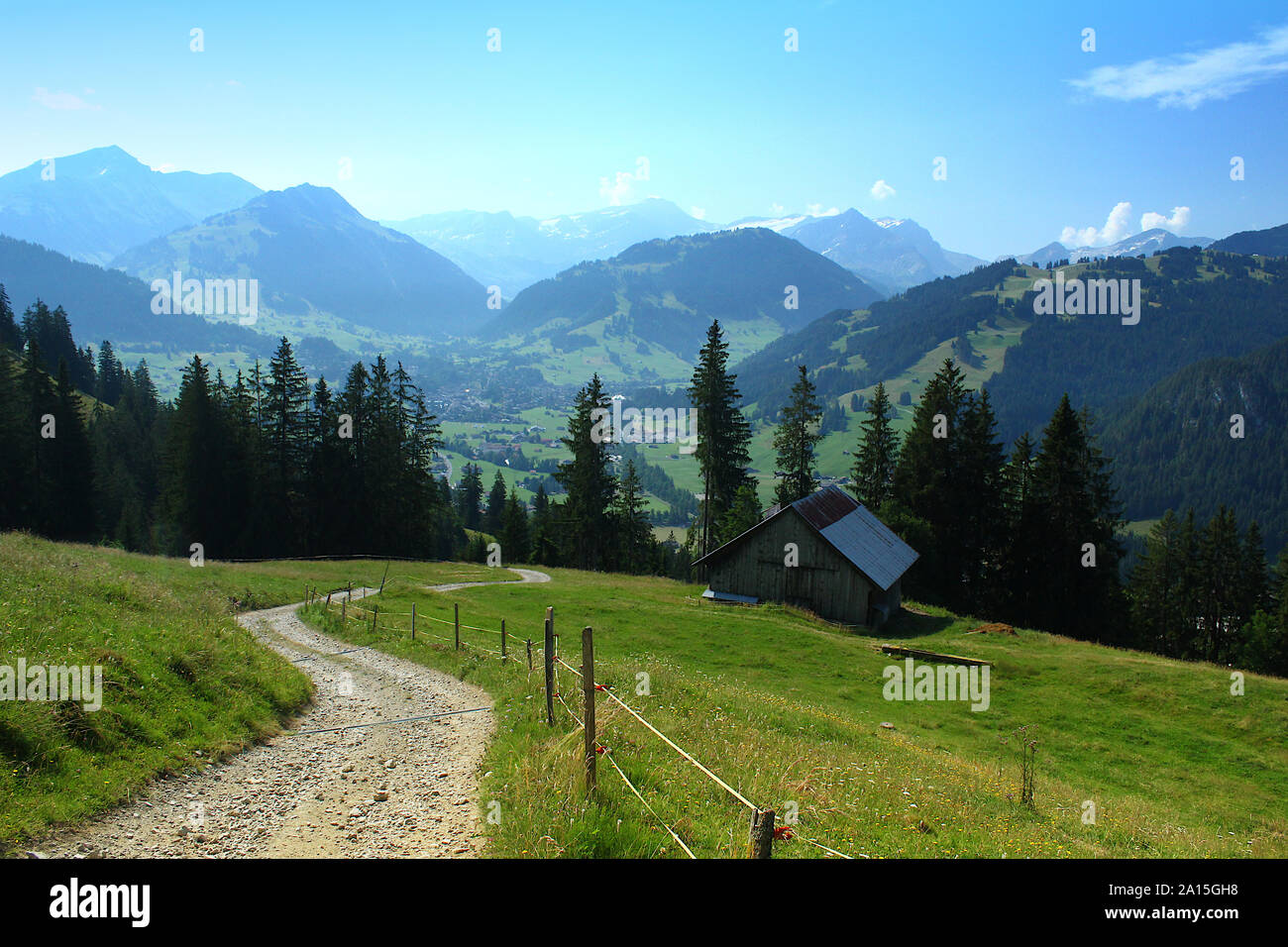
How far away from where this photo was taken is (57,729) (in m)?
9.33

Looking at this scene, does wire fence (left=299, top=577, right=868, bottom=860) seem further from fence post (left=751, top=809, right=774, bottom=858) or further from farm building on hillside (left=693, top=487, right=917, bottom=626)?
farm building on hillside (left=693, top=487, right=917, bottom=626)

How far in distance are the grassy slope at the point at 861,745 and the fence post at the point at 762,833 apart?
2.01m

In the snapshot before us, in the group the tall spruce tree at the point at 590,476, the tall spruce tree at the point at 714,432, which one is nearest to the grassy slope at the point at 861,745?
the tall spruce tree at the point at 714,432

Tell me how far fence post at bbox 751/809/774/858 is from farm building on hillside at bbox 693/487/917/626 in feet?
124

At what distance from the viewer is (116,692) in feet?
36.9

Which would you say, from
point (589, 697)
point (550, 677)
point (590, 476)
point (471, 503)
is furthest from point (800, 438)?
point (471, 503)

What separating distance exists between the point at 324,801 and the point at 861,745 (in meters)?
12.4

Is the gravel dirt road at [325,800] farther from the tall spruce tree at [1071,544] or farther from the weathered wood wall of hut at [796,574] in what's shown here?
the tall spruce tree at [1071,544]

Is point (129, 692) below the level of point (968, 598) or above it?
above

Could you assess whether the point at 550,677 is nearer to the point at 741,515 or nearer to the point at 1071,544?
the point at 741,515
